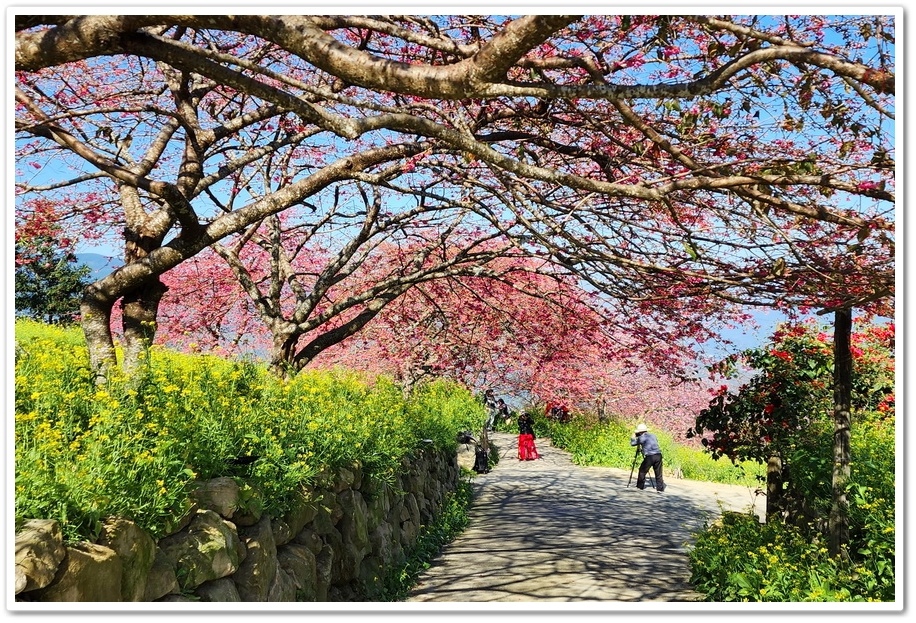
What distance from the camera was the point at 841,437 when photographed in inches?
247

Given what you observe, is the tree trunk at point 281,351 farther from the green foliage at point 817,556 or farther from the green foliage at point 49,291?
the green foliage at point 49,291

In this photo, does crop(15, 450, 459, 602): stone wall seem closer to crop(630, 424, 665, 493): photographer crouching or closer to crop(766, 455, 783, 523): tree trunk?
crop(766, 455, 783, 523): tree trunk

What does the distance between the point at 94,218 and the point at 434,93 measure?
25.4ft

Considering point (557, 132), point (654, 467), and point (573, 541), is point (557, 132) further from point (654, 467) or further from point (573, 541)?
point (654, 467)

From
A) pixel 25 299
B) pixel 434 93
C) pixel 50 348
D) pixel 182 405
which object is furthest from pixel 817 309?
pixel 25 299

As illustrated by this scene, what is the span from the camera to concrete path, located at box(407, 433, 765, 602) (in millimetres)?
6840

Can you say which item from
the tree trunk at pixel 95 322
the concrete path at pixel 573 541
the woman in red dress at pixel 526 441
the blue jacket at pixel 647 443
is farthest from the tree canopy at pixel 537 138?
the woman in red dress at pixel 526 441

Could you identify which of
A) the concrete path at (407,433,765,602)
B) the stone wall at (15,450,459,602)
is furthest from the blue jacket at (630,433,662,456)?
the stone wall at (15,450,459,602)

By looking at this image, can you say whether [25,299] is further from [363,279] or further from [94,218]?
[363,279]

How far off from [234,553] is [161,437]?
768mm

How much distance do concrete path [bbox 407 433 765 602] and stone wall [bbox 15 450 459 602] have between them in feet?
3.26

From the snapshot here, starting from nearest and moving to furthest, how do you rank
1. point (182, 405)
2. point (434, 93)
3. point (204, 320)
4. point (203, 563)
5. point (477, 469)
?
1. point (434, 93)
2. point (203, 563)
3. point (182, 405)
4. point (204, 320)
5. point (477, 469)

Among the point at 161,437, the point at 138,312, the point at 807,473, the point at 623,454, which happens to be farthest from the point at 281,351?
the point at 623,454
